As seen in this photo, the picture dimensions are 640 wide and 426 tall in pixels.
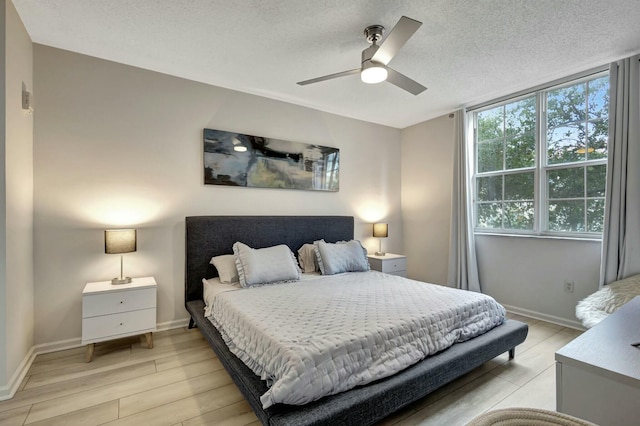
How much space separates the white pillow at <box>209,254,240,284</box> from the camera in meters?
2.85

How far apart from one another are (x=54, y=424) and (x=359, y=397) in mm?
1733

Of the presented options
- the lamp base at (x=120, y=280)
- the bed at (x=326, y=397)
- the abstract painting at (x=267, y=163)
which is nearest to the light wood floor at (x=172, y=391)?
the bed at (x=326, y=397)

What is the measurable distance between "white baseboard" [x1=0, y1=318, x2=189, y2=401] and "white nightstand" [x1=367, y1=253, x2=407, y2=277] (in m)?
2.40

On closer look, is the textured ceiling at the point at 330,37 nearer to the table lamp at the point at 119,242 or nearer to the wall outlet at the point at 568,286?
the table lamp at the point at 119,242

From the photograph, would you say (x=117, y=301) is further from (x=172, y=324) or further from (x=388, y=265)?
(x=388, y=265)

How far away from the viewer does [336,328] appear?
174cm

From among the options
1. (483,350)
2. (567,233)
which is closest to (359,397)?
(483,350)

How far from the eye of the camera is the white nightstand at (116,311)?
7.61 feet

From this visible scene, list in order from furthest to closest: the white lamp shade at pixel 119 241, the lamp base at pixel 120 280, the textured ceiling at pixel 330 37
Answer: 1. the lamp base at pixel 120 280
2. the white lamp shade at pixel 119 241
3. the textured ceiling at pixel 330 37

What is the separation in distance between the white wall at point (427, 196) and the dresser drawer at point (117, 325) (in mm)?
3679

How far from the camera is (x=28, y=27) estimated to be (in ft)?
7.51

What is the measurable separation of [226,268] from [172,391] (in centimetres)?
113

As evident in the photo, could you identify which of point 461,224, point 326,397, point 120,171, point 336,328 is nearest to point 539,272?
point 461,224

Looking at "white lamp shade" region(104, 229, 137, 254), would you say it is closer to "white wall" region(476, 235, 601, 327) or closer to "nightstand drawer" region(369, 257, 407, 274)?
"nightstand drawer" region(369, 257, 407, 274)
